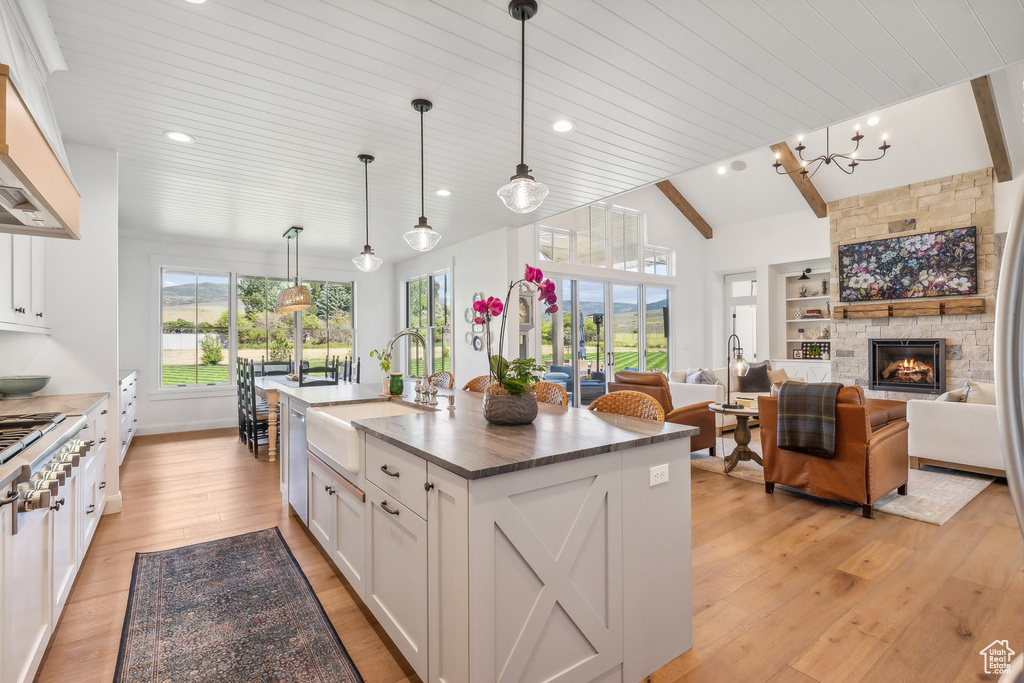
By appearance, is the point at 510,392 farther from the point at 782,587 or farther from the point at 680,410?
the point at 680,410

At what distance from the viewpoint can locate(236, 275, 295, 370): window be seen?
7188mm

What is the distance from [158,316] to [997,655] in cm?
803

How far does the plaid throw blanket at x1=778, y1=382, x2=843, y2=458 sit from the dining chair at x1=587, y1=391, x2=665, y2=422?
5.61 ft

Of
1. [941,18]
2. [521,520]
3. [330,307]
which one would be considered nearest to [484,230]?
[330,307]

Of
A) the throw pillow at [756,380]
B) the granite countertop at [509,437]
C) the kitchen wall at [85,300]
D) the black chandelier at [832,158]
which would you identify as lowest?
the throw pillow at [756,380]

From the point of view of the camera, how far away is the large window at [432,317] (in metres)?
7.10

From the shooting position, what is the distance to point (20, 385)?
2969mm

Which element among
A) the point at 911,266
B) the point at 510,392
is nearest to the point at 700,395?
the point at 911,266

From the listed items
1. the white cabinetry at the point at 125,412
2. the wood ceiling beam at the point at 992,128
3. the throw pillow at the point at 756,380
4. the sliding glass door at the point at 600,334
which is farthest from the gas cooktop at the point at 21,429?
the wood ceiling beam at the point at 992,128

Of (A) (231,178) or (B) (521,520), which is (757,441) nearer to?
(B) (521,520)

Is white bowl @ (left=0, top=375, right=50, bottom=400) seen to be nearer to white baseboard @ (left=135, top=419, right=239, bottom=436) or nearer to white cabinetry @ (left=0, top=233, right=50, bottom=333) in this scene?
white cabinetry @ (left=0, top=233, right=50, bottom=333)

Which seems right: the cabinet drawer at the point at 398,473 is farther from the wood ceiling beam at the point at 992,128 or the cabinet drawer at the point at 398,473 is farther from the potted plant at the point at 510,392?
the wood ceiling beam at the point at 992,128

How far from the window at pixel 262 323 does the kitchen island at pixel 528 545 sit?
5.82 meters

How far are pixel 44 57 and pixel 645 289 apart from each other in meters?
7.36
